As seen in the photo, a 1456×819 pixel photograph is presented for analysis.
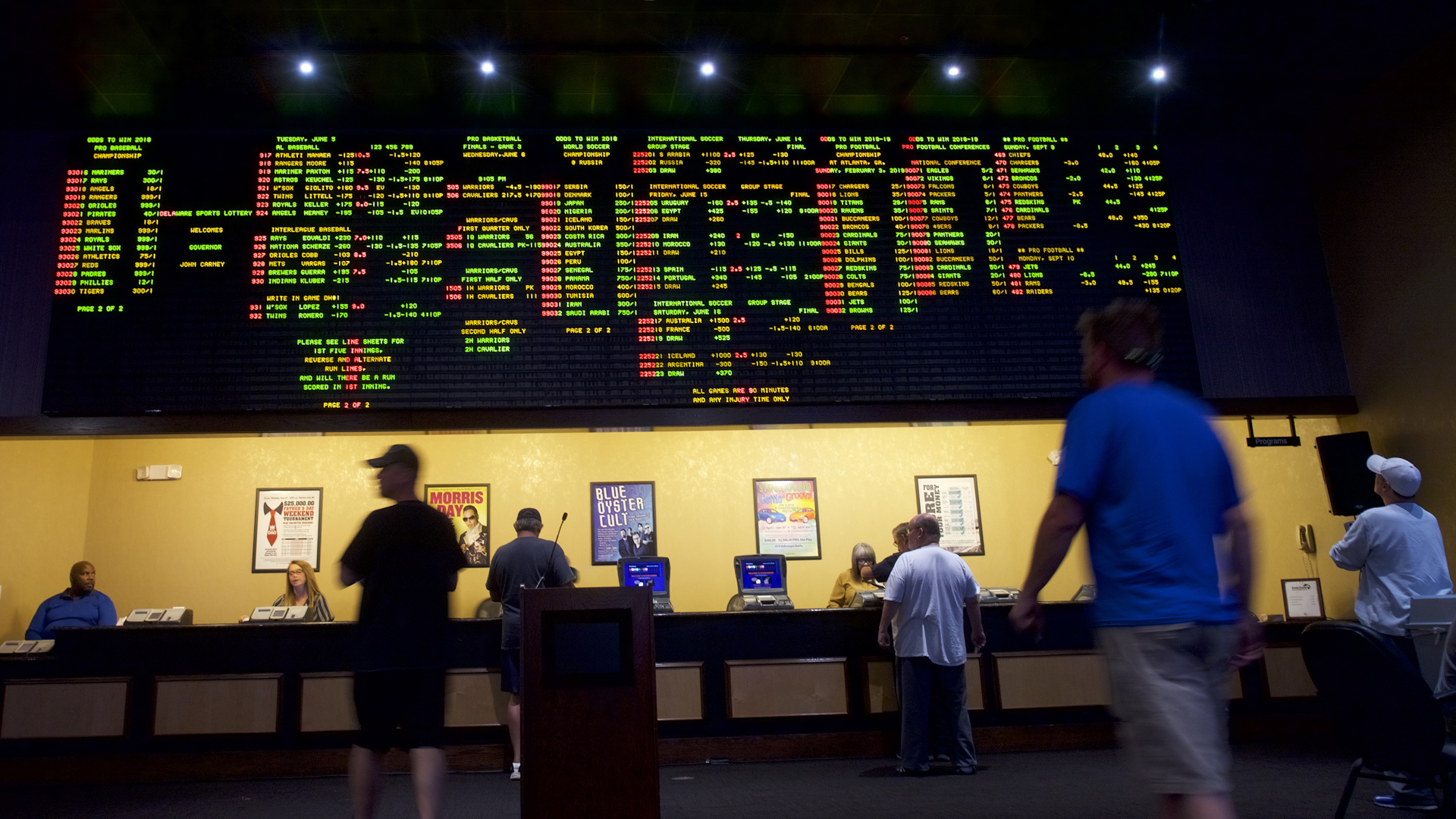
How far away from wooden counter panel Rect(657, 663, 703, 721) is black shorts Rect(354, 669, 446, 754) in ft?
8.69

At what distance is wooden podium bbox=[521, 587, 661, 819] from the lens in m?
3.42

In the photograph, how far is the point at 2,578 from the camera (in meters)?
7.18

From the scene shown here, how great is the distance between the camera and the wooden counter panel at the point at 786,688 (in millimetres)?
5617

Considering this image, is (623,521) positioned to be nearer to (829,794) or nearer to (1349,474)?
(829,794)

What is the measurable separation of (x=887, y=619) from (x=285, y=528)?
19.1 ft

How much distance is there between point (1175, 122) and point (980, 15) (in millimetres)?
1924

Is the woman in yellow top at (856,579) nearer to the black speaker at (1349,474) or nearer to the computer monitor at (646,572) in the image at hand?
the computer monitor at (646,572)

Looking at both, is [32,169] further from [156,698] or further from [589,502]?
[589,502]

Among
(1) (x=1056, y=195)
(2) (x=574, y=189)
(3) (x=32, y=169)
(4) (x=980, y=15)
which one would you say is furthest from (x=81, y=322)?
(1) (x=1056, y=195)

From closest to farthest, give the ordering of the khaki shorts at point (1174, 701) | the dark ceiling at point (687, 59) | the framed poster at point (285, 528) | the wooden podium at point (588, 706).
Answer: the khaki shorts at point (1174, 701)
the wooden podium at point (588, 706)
the dark ceiling at point (687, 59)
the framed poster at point (285, 528)

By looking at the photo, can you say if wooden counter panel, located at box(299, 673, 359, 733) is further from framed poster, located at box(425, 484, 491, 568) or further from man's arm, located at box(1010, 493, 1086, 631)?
man's arm, located at box(1010, 493, 1086, 631)

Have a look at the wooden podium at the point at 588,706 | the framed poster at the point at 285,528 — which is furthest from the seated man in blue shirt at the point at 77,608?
the wooden podium at the point at 588,706

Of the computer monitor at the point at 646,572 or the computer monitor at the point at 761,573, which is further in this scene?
the computer monitor at the point at 761,573

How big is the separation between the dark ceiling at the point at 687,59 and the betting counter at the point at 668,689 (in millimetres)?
3174
